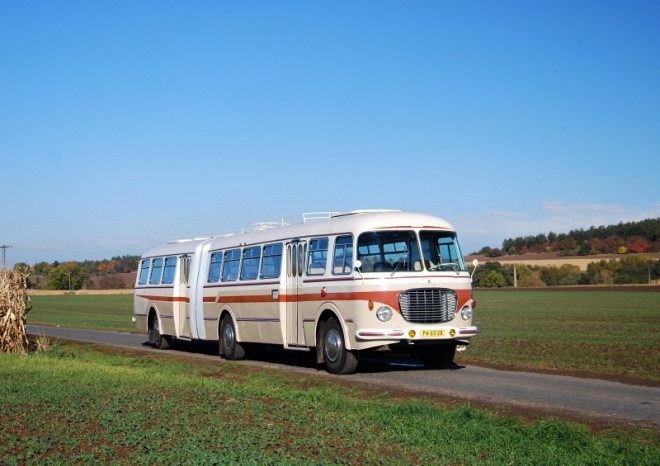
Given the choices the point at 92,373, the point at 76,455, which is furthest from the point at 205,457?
the point at 92,373

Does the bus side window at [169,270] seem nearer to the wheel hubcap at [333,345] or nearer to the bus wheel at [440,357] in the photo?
the wheel hubcap at [333,345]

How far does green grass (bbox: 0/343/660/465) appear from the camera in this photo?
9531mm

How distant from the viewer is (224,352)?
24.3 meters

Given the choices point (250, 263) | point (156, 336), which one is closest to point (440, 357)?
point (250, 263)

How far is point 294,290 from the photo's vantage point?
2062 cm

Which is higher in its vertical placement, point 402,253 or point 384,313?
point 402,253

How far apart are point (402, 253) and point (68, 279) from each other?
140 metres

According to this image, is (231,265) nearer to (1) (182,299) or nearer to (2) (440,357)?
(1) (182,299)

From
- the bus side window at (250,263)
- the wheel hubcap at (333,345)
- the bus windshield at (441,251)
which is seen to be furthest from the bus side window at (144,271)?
the bus windshield at (441,251)

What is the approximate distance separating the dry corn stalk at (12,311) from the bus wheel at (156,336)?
5.03 meters

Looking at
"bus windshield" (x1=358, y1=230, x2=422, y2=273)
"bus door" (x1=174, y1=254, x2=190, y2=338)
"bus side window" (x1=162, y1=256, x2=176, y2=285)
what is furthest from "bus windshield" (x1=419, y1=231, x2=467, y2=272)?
"bus side window" (x1=162, y1=256, x2=176, y2=285)

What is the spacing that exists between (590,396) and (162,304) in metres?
16.4

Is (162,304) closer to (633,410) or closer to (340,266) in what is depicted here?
(340,266)

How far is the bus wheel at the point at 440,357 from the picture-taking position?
1958cm
